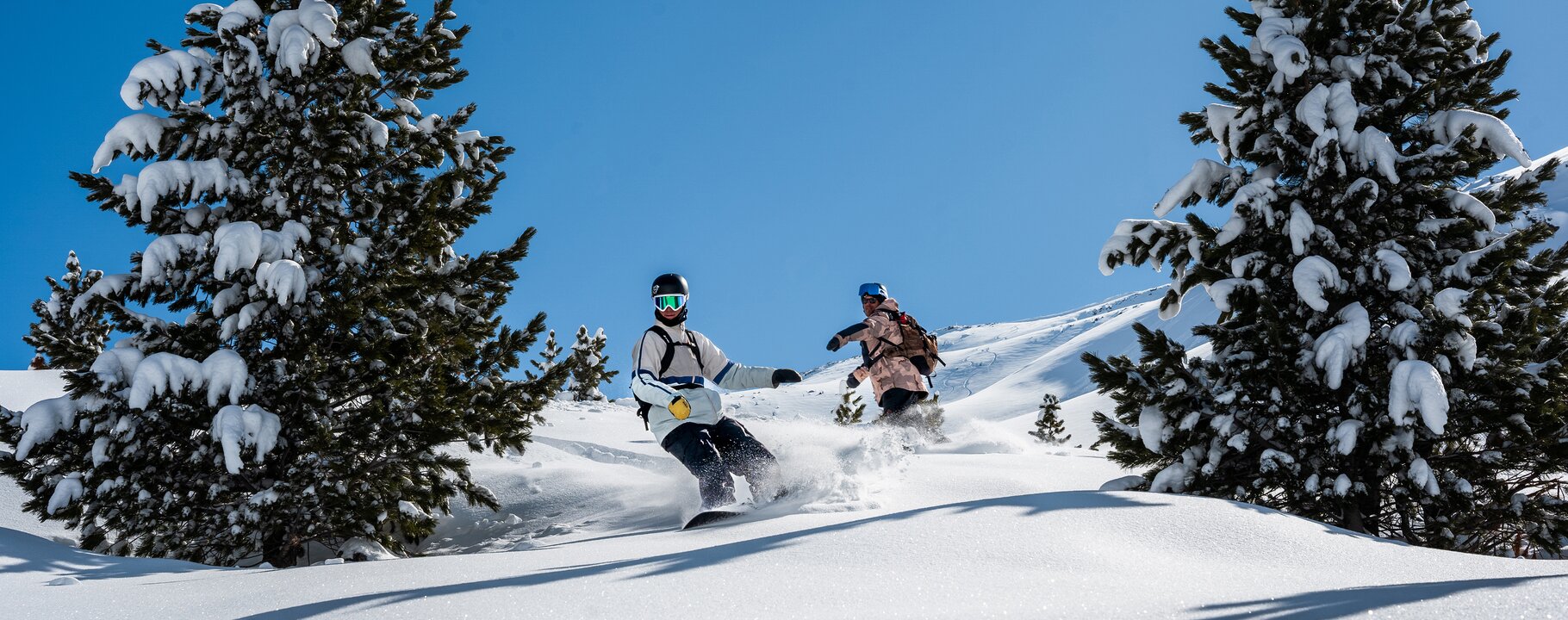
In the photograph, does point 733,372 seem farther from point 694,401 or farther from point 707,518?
point 707,518

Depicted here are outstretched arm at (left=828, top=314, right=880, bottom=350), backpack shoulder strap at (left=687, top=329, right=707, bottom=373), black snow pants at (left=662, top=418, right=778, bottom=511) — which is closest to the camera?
black snow pants at (left=662, top=418, right=778, bottom=511)

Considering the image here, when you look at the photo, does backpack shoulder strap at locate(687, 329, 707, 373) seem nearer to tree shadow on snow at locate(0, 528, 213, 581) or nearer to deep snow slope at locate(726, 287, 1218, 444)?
tree shadow on snow at locate(0, 528, 213, 581)

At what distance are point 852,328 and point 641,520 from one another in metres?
4.43

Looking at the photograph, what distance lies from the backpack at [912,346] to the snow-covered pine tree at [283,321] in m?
5.92

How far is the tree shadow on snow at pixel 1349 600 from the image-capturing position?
348 cm

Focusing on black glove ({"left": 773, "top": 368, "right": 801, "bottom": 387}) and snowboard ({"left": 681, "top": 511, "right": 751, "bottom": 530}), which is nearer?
snowboard ({"left": 681, "top": 511, "right": 751, "bottom": 530})

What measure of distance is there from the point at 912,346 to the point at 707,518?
21.2 ft

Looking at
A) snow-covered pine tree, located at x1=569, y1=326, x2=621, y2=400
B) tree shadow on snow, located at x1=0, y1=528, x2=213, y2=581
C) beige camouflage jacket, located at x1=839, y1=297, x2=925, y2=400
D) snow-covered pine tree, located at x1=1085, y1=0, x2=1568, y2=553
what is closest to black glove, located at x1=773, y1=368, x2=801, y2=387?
snow-covered pine tree, located at x1=1085, y1=0, x2=1568, y2=553

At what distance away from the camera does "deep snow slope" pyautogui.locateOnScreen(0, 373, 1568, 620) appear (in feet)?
12.1

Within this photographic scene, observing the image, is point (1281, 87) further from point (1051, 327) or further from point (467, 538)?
point (1051, 327)

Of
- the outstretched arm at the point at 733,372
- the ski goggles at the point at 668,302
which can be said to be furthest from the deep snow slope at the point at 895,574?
the ski goggles at the point at 668,302

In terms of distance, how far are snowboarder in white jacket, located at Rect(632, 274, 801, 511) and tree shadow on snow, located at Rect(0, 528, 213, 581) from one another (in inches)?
142

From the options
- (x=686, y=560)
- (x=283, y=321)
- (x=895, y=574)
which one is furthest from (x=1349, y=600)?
(x=283, y=321)

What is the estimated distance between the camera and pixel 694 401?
8.31 meters
